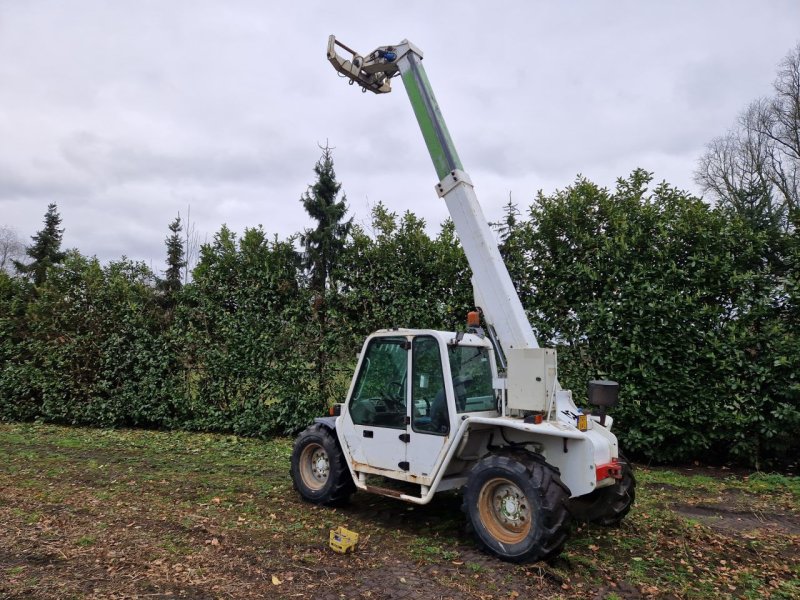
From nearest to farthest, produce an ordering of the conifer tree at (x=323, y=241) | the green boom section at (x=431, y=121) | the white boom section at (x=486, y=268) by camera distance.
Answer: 1. the white boom section at (x=486, y=268)
2. the green boom section at (x=431, y=121)
3. the conifer tree at (x=323, y=241)

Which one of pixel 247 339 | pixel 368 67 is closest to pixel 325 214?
pixel 247 339

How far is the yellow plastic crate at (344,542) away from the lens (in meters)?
4.46

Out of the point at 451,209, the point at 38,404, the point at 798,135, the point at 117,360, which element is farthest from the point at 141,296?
the point at 798,135

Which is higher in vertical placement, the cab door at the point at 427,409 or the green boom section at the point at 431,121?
the green boom section at the point at 431,121

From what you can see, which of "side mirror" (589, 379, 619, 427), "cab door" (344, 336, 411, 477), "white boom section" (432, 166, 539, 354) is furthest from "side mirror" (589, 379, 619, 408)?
"cab door" (344, 336, 411, 477)

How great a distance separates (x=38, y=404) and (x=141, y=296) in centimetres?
379

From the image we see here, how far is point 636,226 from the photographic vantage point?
25.9ft

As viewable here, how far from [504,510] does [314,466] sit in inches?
99.4

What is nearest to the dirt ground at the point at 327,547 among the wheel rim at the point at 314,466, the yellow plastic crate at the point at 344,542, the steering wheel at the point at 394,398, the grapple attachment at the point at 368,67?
the yellow plastic crate at the point at 344,542

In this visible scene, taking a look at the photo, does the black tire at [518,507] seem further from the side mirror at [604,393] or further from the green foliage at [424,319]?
the green foliage at [424,319]

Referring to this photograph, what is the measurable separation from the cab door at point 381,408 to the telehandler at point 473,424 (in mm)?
11

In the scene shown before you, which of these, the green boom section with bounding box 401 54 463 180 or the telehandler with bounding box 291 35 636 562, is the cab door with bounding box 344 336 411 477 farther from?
the green boom section with bounding box 401 54 463 180

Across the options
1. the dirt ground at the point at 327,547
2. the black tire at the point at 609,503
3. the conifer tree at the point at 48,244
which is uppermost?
the conifer tree at the point at 48,244

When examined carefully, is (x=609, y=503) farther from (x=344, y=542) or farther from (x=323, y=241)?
(x=323, y=241)
